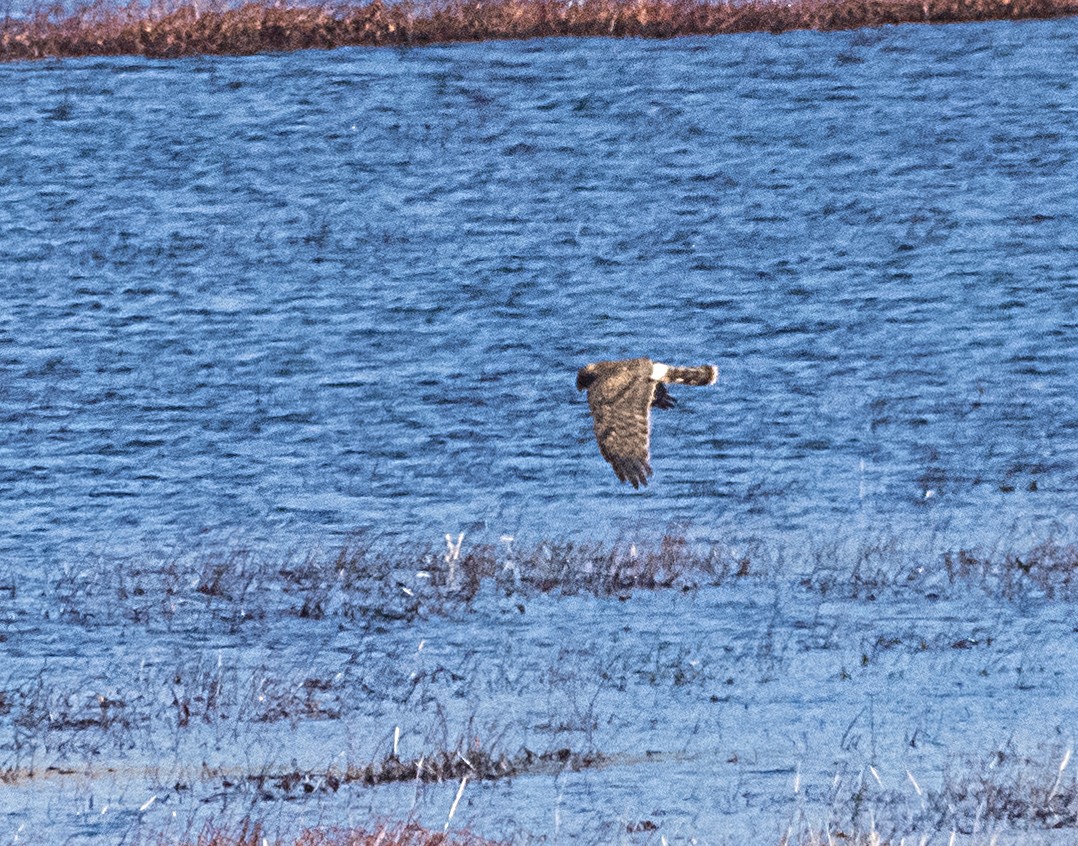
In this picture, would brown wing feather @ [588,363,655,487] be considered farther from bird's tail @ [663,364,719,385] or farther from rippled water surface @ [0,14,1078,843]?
rippled water surface @ [0,14,1078,843]

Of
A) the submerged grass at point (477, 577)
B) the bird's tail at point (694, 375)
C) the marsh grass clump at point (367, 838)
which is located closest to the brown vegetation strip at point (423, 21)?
the submerged grass at point (477, 577)

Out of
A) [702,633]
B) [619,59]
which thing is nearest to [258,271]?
[619,59]

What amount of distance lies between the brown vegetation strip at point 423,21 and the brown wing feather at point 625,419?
21.1 m

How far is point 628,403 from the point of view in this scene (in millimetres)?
9750

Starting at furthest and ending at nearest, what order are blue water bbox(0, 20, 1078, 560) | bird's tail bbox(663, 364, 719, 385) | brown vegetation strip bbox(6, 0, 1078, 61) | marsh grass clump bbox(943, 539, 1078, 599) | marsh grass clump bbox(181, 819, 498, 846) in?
brown vegetation strip bbox(6, 0, 1078, 61), blue water bbox(0, 20, 1078, 560), marsh grass clump bbox(943, 539, 1078, 599), bird's tail bbox(663, 364, 719, 385), marsh grass clump bbox(181, 819, 498, 846)

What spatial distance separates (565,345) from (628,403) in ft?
47.0

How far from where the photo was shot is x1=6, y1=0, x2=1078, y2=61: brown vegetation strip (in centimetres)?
3044

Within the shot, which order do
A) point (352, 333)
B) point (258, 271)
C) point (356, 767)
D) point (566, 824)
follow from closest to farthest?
point (566, 824) < point (356, 767) < point (352, 333) < point (258, 271)

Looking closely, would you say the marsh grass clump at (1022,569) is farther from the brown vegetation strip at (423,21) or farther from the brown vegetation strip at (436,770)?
the brown vegetation strip at (423,21)

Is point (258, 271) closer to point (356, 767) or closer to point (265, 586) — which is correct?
point (265, 586)

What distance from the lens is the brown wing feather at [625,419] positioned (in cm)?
891

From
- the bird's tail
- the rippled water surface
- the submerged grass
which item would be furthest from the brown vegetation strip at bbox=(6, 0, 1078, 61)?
the bird's tail

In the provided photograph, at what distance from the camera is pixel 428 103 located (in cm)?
3025

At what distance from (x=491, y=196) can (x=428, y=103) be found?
9.78 ft
